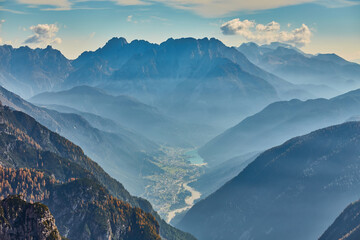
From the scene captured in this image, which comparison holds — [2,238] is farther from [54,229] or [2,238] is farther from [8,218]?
[54,229]

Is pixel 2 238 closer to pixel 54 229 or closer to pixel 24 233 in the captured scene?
pixel 24 233

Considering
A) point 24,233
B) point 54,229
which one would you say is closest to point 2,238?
point 24,233

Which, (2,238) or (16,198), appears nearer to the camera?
(2,238)

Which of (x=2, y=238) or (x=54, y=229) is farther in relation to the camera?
(x=54, y=229)

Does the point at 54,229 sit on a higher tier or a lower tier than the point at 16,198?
lower
